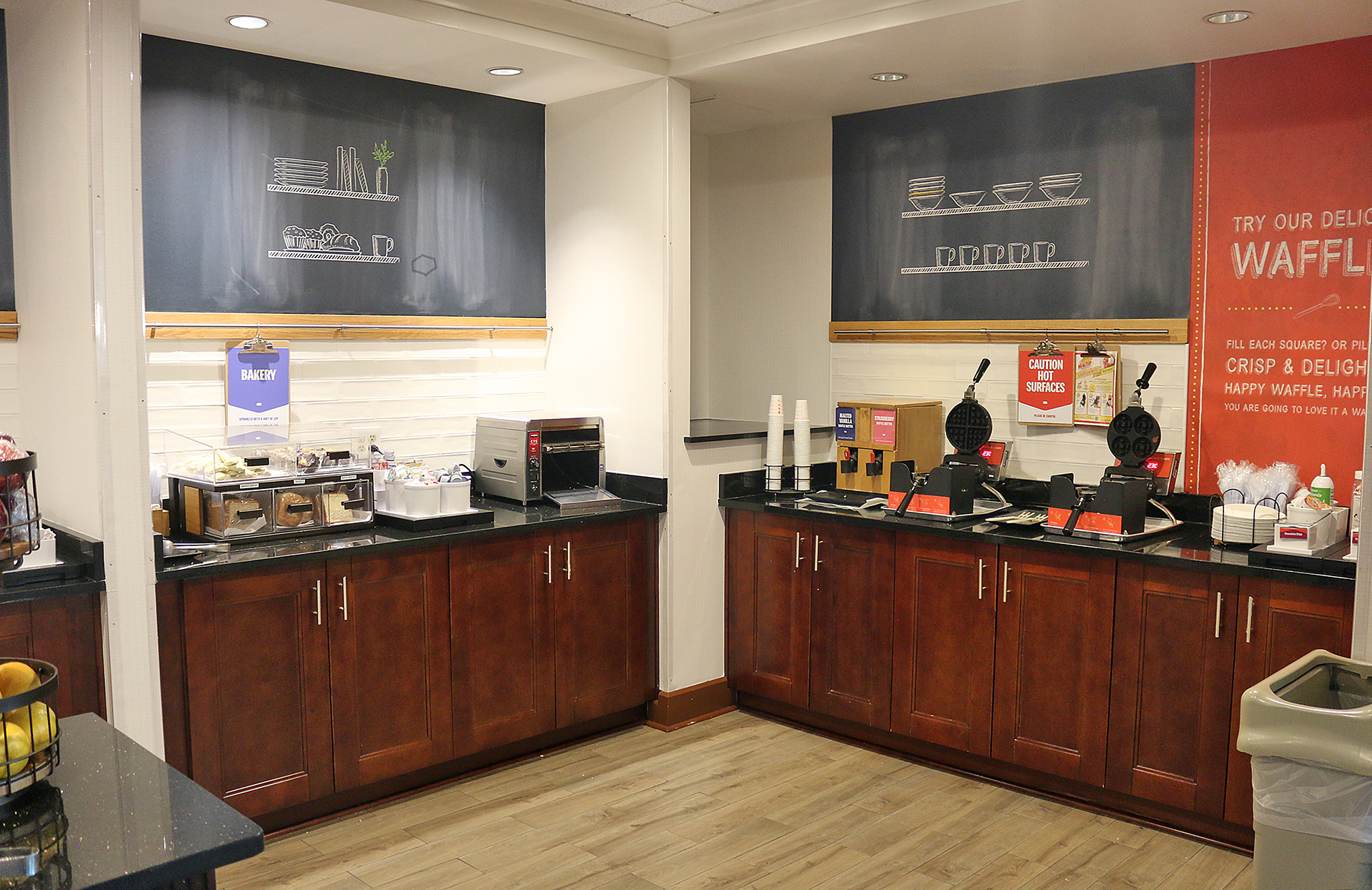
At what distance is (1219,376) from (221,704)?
374 centimetres

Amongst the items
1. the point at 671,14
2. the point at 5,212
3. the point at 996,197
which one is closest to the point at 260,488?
the point at 5,212

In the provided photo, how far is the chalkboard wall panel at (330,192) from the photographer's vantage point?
3822 mm

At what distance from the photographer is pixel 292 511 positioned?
373 cm

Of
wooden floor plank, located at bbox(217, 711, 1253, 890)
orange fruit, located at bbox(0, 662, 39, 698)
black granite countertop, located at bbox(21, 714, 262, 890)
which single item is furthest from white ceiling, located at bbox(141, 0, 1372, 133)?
wooden floor plank, located at bbox(217, 711, 1253, 890)

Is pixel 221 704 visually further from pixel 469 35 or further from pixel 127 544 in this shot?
pixel 469 35

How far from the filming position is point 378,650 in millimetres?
3752

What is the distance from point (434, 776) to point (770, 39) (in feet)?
10.1

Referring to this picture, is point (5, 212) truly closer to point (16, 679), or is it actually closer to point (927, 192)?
point (16, 679)

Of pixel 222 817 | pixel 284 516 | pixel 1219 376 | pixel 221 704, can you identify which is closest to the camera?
pixel 222 817

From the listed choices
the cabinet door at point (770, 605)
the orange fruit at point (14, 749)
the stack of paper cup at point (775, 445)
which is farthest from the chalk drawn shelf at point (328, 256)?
the orange fruit at point (14, 749)

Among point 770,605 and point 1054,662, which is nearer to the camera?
point 1054,662

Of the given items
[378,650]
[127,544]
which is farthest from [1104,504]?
[127,544]

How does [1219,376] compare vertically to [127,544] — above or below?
above

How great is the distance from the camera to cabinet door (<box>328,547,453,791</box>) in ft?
12.0
